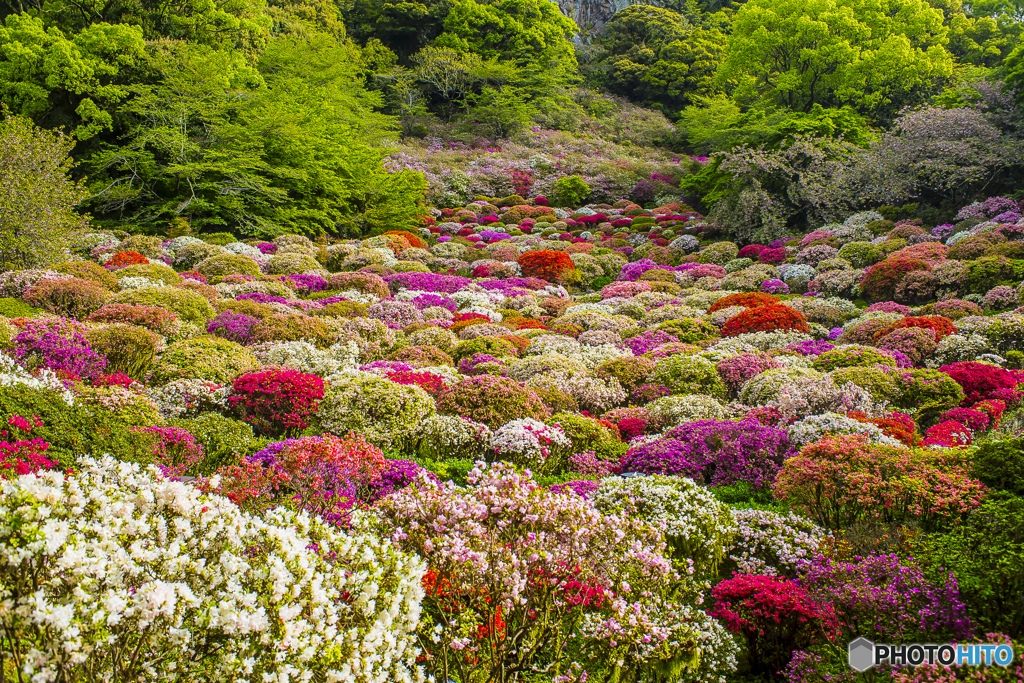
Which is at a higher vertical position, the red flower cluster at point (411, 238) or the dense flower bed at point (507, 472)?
the dense flower bed at point (507, 472)

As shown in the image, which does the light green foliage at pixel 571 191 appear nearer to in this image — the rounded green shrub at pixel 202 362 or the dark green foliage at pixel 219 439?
the rounded green shrub at pixel 202 362

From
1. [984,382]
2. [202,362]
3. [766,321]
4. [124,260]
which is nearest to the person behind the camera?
[984,382]

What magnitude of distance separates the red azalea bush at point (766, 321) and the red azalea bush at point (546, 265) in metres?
10.1

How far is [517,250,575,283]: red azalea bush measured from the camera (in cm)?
2527

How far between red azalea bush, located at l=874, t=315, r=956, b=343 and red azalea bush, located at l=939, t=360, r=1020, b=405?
2.67 metres

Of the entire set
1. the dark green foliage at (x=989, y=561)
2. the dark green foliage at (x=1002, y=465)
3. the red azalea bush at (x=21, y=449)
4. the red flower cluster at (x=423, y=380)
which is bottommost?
the red flower cluster at (x=423, y=380)

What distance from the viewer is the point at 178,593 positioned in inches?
104

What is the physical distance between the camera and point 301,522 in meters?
3.39

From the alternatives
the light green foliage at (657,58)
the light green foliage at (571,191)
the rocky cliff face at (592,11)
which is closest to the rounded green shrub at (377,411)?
the light green foliage at (571,191)

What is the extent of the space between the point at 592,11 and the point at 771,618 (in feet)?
251

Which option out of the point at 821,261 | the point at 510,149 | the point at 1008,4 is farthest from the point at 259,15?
the point at 1008,4

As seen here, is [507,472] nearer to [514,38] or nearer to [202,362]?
[202,362]

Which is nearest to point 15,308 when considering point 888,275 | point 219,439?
point 219,439

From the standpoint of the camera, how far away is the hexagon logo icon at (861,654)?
175 inches
